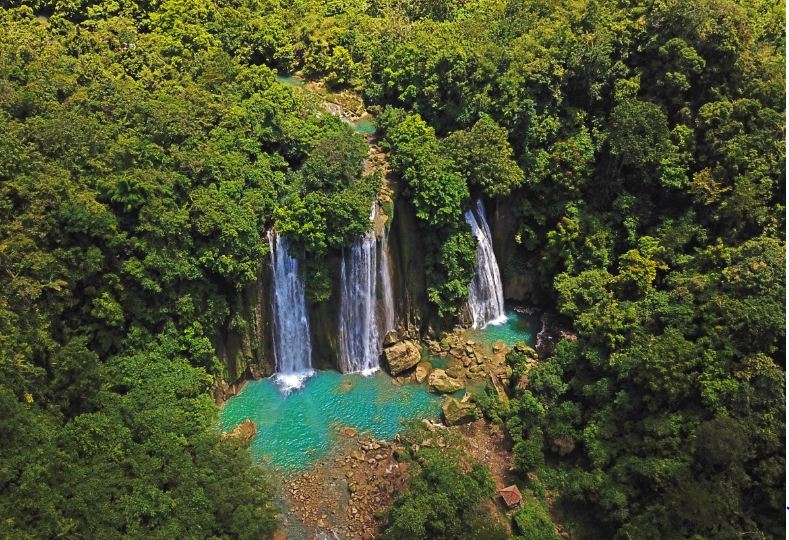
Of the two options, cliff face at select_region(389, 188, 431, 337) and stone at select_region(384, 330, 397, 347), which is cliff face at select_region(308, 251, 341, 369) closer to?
stone at select_region(384, 330, 397, 347)

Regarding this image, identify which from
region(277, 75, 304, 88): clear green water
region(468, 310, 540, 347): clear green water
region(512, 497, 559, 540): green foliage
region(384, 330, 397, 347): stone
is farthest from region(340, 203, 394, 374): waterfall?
region(277, 75, 304, 88): clear green water

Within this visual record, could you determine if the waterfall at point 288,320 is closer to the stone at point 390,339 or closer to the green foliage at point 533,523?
the stone at point 390,339

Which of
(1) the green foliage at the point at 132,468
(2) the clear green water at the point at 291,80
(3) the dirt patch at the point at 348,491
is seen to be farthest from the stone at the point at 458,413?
(2) the clear green water at the point at 291,80

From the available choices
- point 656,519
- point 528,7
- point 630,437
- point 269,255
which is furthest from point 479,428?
point 528,7

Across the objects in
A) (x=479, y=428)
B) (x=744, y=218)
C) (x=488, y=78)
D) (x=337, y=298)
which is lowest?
(x=479, y=428)

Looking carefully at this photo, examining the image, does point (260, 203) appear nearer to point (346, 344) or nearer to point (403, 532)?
point (346, 344)

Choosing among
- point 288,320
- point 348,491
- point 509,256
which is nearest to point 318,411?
point 348,491
